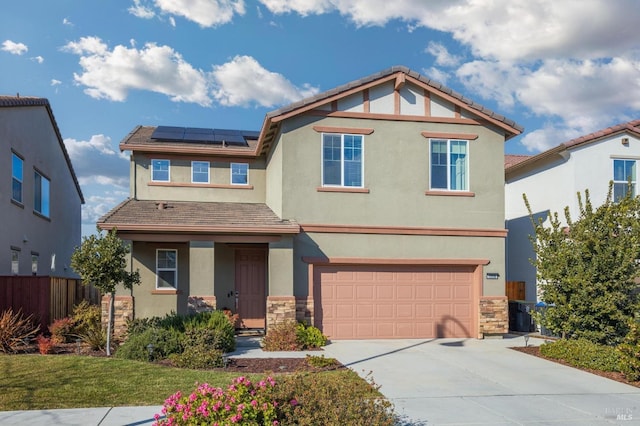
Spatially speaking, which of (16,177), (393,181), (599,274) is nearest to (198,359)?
(393,181)

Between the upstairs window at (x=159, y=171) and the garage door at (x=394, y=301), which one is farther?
the upstairs window at (x=159, y=171)

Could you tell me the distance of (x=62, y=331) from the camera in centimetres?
1498

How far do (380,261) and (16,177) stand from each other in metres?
11.4

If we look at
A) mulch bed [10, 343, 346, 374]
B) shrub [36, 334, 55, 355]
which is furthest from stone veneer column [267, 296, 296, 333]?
shrub [36, 334, 55, 355]

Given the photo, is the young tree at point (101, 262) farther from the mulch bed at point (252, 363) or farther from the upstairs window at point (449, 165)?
the upstairs window at point (449, 165)

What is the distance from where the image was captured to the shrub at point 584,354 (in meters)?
12.7

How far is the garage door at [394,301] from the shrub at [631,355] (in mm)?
5612

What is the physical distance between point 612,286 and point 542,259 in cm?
178

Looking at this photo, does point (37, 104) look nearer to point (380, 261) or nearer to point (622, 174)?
point (380, 261)

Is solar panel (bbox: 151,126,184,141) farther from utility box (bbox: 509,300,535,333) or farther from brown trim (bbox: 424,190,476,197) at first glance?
utility box (bbox: 509,300,535,333)

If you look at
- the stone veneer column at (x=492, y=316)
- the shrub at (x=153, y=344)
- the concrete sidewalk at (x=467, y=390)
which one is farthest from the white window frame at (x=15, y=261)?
the stone veneer column at (x=492, y=316)

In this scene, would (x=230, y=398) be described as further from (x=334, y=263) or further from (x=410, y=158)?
(x=410, y=158)

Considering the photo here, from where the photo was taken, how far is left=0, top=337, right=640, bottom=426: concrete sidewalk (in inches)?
336

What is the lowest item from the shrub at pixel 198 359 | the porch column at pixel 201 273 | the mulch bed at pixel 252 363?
the mulch bed at pixel 252 363
